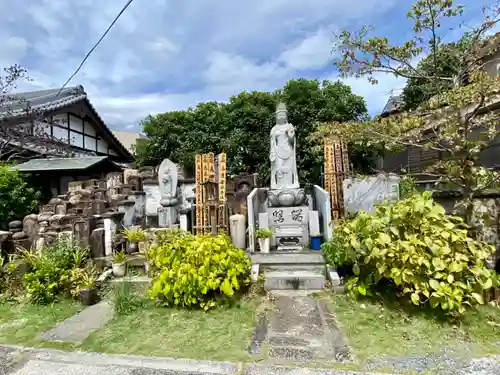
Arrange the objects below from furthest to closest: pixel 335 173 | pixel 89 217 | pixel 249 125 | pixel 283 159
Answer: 1. pixel 249 125
2. pixel 335 173
3. pixel 283 159
4. pixel 89 217

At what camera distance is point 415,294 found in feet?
11.2

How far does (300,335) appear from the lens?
11.1 ft

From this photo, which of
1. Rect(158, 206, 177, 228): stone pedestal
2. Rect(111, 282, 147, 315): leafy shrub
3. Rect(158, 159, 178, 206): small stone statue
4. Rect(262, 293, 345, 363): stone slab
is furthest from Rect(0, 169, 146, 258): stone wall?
Rect(262, 293, 345, 363): stone slab

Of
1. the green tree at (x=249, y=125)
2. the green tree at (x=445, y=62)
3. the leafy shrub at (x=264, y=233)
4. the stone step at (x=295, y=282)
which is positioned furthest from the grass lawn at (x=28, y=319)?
the green tree at (x=249, y=125)

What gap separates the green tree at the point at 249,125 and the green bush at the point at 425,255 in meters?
7.57

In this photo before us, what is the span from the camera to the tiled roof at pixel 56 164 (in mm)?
10055

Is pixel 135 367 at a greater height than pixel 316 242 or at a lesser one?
lesser

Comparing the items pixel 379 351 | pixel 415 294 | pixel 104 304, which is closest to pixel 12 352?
pixel 104 304

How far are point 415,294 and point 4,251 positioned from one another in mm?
7027

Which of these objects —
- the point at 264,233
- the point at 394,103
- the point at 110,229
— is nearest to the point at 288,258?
the point at 264,233

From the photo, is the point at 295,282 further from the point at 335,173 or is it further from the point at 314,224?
the point at 335,173

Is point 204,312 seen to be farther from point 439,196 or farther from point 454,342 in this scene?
point 439,196

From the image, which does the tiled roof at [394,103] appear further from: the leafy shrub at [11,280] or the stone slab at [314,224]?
the leafy shrub at [11,280]

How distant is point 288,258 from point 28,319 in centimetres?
398
